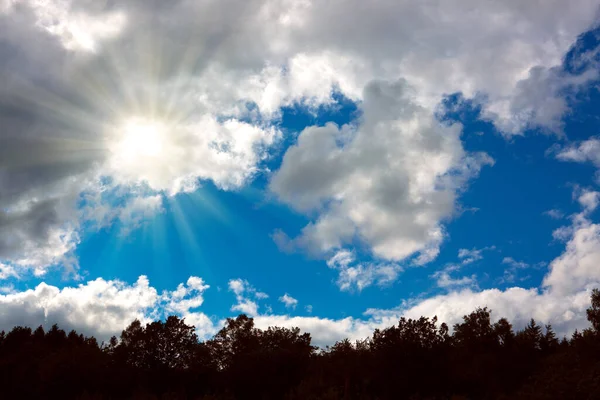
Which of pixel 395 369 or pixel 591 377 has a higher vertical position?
pixel 395 369

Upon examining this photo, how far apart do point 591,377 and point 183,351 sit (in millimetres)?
38236

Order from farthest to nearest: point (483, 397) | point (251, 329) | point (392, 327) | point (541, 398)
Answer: point (251, 329)
point (392, 327)
point (483, 397)
point (541, 398)

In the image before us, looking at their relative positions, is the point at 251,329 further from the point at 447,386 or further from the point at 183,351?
the point at 447,386

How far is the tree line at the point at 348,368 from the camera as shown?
109ft

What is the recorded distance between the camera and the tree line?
3309cm

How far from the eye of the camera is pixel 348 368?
3922 centimetres

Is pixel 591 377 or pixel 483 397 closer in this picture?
pixel 591 377

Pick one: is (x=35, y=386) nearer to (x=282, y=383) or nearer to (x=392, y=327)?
(x=282, y=383)

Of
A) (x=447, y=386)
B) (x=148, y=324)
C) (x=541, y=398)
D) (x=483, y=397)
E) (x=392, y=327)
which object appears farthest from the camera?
(x=148, y=324)

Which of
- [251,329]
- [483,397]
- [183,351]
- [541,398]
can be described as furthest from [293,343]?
[541,398]

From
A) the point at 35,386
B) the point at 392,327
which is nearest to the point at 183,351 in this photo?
the point at 35,386

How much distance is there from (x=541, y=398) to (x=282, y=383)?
19.4 meters

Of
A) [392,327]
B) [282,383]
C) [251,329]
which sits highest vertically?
[251,329]

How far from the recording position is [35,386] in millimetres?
42469
